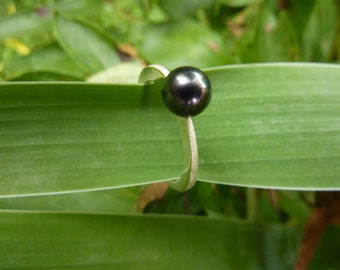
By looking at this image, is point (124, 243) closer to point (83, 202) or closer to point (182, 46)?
point (83, 202)

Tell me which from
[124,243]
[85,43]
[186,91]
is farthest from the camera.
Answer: [85,43]

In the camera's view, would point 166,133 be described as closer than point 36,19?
Yes

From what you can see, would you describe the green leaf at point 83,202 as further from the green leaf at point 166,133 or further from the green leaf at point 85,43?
the green leaf at point 85,43

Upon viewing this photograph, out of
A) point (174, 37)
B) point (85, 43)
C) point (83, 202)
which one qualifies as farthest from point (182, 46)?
point (83, 202)

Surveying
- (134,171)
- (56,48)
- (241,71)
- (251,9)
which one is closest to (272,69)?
(241,71)

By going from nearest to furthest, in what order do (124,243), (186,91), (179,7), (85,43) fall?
(186,91)
(124,243)
(85,43)
(179,7)

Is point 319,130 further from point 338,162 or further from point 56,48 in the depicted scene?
point 56,48
